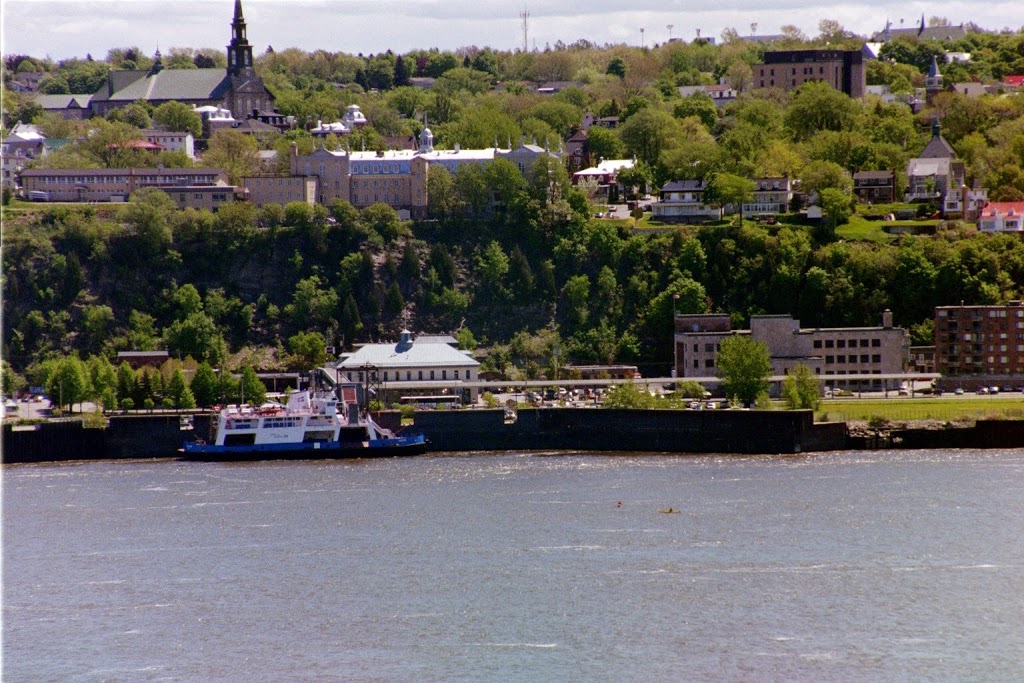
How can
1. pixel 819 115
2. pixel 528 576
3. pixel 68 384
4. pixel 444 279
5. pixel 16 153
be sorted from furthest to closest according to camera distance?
pixel 16 153 → pixel 819 115 → pixel 444 279 → pixel 68 384 → pixel 528 576

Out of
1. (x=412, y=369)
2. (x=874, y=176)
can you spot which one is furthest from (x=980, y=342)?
(x=874, y=176)

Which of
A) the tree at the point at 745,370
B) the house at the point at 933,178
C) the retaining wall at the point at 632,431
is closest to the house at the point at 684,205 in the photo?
the house at the point at 933,178

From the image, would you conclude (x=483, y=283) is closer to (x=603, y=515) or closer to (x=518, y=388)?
(x=518, y=388)

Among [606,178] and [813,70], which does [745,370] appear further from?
[813,70]

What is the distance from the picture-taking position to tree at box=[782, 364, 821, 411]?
88562 millimetres

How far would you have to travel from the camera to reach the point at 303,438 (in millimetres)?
86438

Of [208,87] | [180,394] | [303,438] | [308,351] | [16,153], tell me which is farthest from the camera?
[208,87]

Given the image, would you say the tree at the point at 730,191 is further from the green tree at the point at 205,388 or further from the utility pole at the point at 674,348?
the green tree at the point at 205,388

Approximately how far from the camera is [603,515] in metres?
64.6

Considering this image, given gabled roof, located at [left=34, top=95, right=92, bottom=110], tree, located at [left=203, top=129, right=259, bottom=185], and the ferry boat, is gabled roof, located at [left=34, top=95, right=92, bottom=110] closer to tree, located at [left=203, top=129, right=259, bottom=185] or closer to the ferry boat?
tree, located at [left=203, top=129, right=259, bottom=185]

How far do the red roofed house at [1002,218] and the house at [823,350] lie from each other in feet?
59.1

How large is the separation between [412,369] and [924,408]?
2527cm

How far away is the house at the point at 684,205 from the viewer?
124m

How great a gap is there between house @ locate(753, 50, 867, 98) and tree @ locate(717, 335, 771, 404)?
263ft
